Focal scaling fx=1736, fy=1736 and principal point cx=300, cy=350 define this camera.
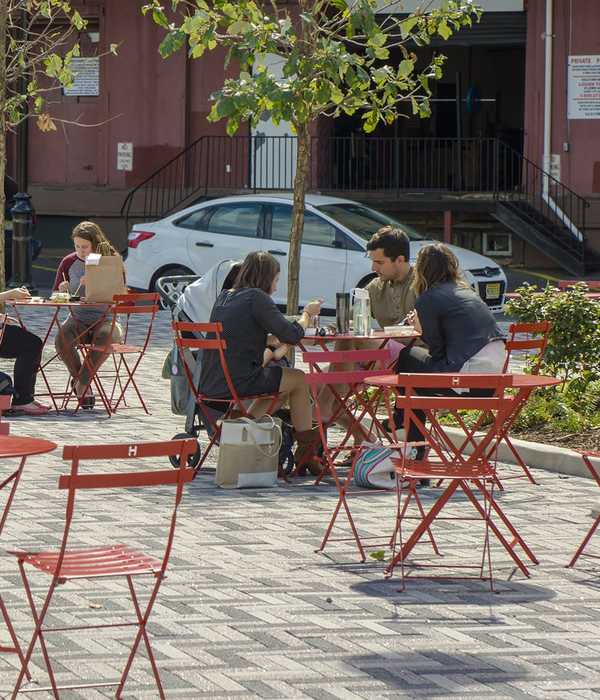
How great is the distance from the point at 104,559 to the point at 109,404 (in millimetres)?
7277

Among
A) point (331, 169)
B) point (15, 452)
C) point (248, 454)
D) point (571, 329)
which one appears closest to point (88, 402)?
point (248, 454)

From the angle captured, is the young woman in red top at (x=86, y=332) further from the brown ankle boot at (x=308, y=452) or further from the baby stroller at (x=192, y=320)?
the brown ankle boot at (x=308, y=452)

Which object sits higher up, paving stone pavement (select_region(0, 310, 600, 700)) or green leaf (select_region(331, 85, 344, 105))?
green leaf (select_region(331, 85, 344, 105))

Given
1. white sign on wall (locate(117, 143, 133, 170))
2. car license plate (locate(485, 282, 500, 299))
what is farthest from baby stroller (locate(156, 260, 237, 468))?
white sign on wall (locate(117, 143, 133, 170))

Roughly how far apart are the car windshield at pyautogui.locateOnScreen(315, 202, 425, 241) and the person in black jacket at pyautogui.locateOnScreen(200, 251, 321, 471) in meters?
10.2

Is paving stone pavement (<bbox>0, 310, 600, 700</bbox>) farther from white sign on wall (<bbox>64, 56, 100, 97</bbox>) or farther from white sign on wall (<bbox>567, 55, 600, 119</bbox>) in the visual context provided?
white sign on wall (<bbox>64, 56, 100, 97</bbox>)

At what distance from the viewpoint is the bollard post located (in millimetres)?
24938

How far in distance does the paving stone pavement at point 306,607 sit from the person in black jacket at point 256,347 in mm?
612

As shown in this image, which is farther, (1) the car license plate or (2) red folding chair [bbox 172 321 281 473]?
(1) the car license plate

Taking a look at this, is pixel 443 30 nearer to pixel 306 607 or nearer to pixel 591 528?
pixel 591 528

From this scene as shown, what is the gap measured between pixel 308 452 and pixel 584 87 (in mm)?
17648

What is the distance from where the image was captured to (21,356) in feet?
41.3

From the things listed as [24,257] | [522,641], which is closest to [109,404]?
[522,641]

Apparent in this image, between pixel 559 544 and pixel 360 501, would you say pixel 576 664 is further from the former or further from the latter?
pixel 360 501
